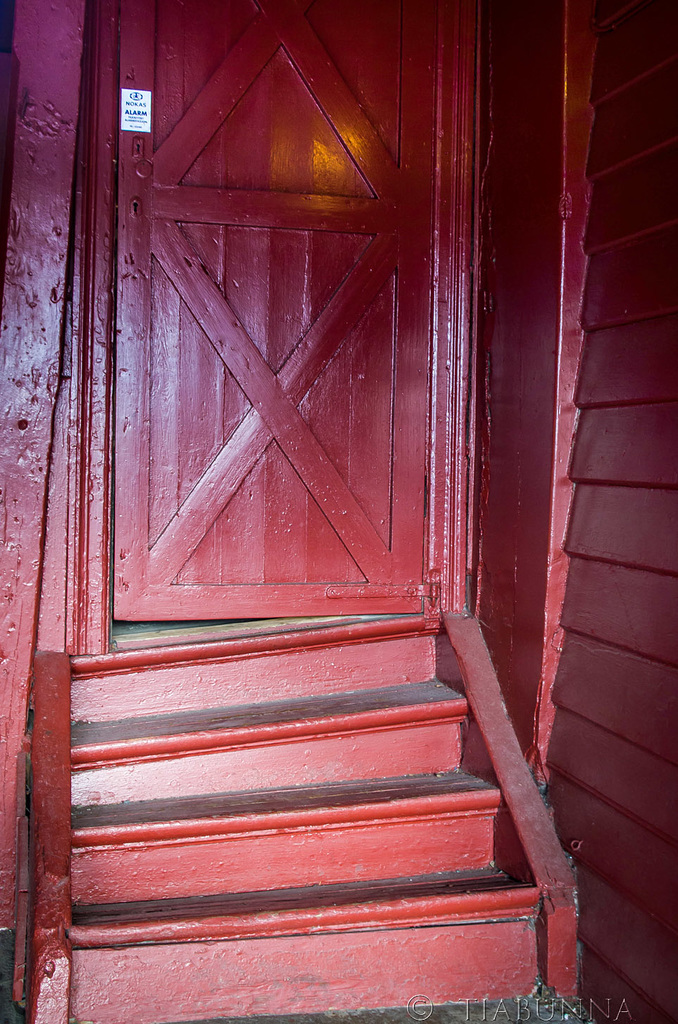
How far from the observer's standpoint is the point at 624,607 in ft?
6.64

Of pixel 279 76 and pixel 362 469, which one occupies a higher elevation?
pixel 279 76

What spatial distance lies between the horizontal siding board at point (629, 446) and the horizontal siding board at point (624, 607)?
0.24 m

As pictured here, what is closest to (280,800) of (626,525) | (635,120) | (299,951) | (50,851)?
(299,951)

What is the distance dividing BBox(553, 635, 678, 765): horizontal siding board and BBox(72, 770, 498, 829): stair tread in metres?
0.40

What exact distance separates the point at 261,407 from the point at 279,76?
1140 mm

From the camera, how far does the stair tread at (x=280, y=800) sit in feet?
7.13

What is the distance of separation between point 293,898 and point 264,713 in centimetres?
57

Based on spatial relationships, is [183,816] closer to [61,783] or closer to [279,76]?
[61,783]

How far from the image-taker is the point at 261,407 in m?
2.72

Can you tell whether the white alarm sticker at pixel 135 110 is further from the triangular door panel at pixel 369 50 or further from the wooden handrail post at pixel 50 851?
the wooden handrail post at pixel 50 851

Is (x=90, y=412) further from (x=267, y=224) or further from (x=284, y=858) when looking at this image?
(x=284, y=858)

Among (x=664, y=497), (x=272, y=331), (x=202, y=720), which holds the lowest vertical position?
(x=202, y=720)

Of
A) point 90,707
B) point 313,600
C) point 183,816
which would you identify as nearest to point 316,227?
point 313,600

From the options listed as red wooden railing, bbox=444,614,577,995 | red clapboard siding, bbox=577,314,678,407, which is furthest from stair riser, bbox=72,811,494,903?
red clapboard siding, bbox=577,314,678,407
